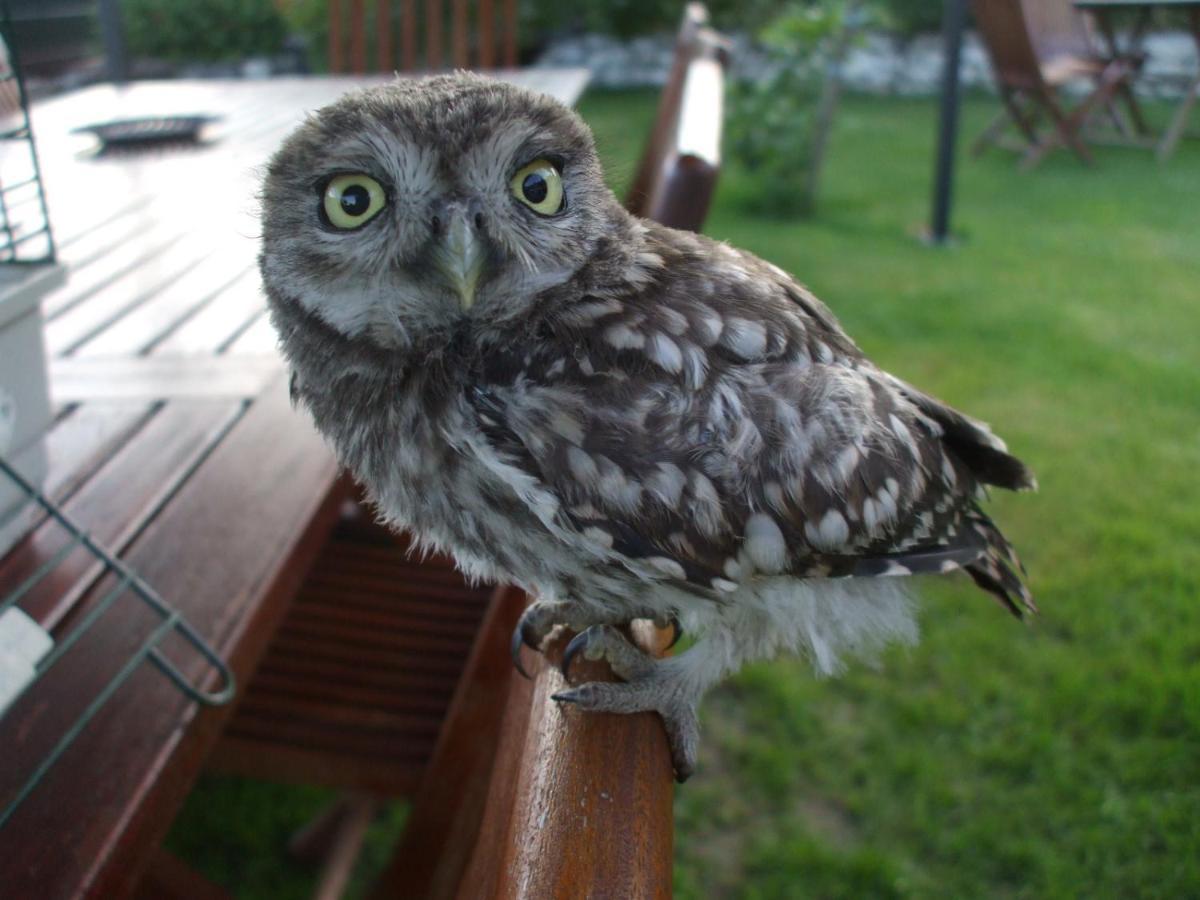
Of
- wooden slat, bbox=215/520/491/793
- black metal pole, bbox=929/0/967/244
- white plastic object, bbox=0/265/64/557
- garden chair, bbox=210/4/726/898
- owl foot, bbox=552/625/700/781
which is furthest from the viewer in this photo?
black metal pole, bbox=929/0/967/244

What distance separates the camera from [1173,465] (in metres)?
4.13

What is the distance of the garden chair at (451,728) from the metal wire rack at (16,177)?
39.1 inches

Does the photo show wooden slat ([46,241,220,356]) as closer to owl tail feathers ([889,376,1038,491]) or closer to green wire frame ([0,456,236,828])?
green wire frame ([0,456,236,828])

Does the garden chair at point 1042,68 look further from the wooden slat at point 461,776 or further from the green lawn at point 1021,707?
the wooden slat at point 461,776

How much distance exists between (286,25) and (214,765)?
10.1 meters

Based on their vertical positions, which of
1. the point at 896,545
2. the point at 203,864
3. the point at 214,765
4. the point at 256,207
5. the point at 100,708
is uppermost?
the point at 256,207

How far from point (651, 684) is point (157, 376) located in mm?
1331

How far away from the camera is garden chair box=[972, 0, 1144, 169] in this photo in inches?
324

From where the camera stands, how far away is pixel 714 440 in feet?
4.35

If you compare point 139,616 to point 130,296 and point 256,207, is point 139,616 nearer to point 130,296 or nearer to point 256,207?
point 256,207

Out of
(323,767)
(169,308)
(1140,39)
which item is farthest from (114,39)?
(1140,39)

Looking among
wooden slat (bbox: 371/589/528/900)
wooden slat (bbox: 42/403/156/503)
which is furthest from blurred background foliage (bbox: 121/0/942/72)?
wooden slat (bbox: 371/589/528/900)

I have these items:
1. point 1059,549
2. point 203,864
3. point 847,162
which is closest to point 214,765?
point 203,864

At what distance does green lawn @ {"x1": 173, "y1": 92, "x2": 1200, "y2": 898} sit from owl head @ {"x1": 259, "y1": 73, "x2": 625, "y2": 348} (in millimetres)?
253
